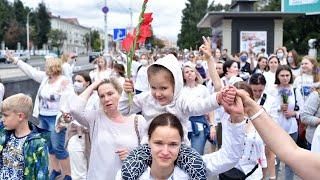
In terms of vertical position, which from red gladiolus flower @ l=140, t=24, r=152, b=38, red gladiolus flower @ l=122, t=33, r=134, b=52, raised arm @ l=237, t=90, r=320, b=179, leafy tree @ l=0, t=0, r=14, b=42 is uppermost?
leafy tree @ l=0, t=0, r=14, b=42

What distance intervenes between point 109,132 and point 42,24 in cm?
11969

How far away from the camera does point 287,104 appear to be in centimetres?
690

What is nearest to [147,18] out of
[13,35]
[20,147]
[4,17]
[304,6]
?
[20,147]

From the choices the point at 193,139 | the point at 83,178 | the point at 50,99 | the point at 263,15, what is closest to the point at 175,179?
the point at 83,178

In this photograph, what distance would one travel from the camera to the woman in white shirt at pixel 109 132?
4059 millimetres

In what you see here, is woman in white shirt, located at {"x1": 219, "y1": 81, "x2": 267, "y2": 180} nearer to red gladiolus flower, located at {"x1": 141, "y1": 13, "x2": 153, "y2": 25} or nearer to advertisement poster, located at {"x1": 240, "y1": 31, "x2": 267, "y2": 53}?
red gladiolus flower, located at {"x1": 141, "y1": 13, "x2": 153, "y2": 25}

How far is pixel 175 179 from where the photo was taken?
284 centimetres

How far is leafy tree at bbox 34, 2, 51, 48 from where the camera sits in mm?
114562

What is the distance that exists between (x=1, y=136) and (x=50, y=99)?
12.0 feet

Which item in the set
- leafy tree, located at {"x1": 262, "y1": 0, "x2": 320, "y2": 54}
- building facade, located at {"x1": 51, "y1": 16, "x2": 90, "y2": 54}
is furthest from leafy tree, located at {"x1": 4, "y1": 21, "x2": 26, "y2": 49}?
building facade, located at {"x1": 51, "y1": 16, "x2": 90, "y2": 54}

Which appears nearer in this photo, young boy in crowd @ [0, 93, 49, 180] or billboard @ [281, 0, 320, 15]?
young boy in crowd @ [0, 93, 49, 180]

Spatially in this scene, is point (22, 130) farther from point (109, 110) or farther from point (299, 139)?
point (299, 139)

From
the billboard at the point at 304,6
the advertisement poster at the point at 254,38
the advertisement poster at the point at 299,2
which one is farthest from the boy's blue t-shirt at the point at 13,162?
the advertisement poster at the point at 254,38

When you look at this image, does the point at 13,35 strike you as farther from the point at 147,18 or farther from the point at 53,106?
the point at 147,18
